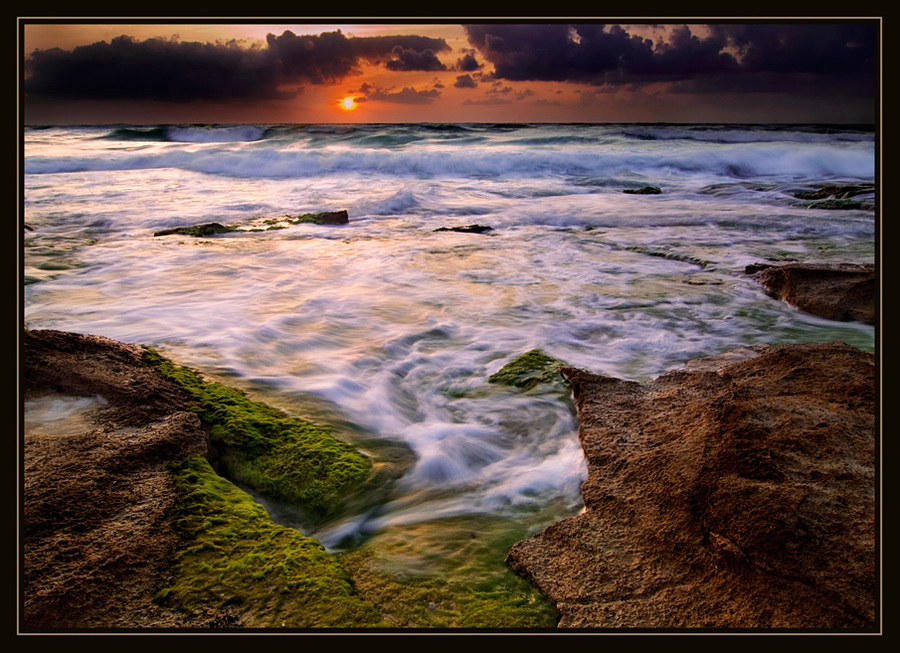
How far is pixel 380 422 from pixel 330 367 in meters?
0.73

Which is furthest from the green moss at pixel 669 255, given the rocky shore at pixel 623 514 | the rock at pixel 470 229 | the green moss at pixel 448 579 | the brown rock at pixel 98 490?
the brown rock at pixel 98 490

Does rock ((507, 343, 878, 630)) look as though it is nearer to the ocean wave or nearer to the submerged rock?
the submerged rock

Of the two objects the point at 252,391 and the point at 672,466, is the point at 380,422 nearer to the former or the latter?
the point at 252,391

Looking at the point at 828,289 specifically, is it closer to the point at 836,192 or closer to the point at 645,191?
the point at 836,192

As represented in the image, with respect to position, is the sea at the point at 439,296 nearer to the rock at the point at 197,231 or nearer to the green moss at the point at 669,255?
the green moss at the point at 669,255

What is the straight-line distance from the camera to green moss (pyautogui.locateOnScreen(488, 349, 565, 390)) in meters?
3.36

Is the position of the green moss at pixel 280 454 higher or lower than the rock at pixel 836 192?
lower

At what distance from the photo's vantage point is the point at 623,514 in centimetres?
201

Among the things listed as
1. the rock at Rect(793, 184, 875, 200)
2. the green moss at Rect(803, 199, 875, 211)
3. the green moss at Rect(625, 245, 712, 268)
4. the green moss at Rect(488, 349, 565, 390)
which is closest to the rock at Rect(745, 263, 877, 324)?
the green moss at Rect(625, 245, 712, 268)

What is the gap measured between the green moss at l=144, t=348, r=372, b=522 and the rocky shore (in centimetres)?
10

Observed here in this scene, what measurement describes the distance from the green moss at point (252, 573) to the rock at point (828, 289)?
4.15 m

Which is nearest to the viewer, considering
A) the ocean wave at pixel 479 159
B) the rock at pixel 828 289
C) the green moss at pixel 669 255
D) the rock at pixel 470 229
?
the rock at pixel 828 289

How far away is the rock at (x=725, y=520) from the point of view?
1.58 metres

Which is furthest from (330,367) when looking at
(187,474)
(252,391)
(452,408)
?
(187,474)
